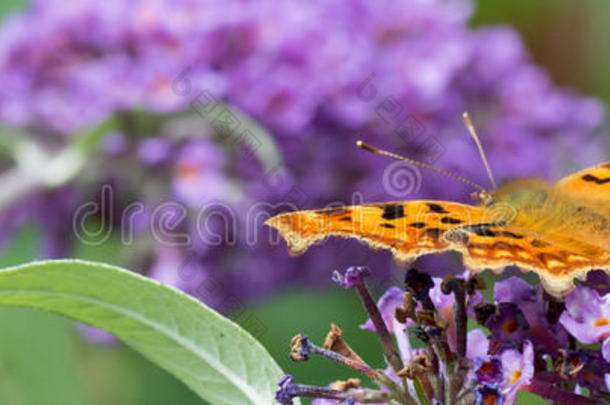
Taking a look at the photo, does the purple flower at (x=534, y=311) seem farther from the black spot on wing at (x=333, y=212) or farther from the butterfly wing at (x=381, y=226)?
the black spot on wing at (x=333, y=212)

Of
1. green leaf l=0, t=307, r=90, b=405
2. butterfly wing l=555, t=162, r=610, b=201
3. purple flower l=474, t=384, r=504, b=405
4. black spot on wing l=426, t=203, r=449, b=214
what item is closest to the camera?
purple flower l=474, t=384, r=504, b=405

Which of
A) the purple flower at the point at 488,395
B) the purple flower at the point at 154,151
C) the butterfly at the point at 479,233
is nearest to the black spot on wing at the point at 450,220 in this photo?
the butterfly at the point at 479,233

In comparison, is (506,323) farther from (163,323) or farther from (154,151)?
(154,151)

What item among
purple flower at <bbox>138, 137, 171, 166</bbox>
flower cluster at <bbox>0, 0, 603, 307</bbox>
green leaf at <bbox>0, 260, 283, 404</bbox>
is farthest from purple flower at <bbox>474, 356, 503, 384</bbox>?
purple flower at <bbox>138, 137, 171, 166</bbox>

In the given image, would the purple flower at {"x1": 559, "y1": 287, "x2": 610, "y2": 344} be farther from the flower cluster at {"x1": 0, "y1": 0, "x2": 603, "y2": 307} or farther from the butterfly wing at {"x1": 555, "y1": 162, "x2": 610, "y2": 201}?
the flower cluster at {"x1": 0, "y1": 0, "x2": 603, "y2": 307}

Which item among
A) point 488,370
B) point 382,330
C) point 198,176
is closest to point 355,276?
point 382,330

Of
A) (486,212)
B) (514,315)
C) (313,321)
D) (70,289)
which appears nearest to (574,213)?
(486,212)
